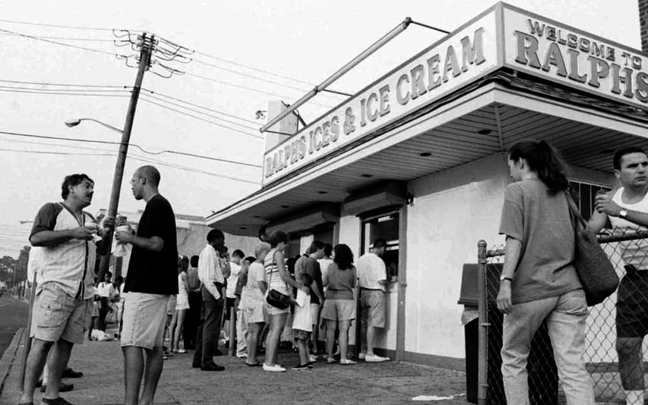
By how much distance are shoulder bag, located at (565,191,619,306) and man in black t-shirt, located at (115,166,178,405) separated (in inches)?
106

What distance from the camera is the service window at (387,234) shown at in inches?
368

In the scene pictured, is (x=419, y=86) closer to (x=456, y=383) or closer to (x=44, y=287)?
(x=456, y=383)

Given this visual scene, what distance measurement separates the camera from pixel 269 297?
23.7ft

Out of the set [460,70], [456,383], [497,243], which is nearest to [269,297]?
[456,383]

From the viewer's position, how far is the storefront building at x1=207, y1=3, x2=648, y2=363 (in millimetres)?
6062

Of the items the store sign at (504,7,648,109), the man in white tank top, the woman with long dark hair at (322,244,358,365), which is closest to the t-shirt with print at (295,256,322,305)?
the woman with long dark hair at (322,244,358,365)

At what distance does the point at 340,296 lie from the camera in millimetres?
8336

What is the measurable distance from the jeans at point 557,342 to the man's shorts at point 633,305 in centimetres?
85

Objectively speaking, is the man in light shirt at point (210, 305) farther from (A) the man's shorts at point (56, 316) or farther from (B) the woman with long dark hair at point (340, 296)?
(A) the man's shorts at point (56, 316)

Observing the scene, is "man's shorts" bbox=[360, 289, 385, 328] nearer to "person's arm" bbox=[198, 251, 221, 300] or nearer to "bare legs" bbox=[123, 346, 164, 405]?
"person's arm" bbox=[198, 251, 221, 300]

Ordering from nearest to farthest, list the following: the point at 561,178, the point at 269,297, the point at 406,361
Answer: the point at 561,178 < the point at 269,297 < the point at 406,361

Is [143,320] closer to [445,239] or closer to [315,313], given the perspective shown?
[445,239]

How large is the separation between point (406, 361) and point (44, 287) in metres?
5.66

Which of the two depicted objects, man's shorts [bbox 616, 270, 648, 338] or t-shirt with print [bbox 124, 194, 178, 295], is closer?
man's shorts [bbox 616, 270, 648, 338]
